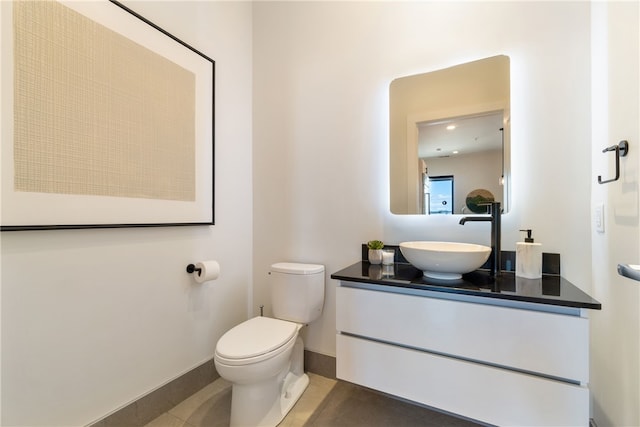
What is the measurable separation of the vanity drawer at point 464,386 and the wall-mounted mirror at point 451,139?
2.62 ft

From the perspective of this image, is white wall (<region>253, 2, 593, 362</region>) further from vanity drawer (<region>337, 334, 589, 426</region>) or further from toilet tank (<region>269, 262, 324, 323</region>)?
vanity drawer (<region>337, 334, 589, 426</region>)

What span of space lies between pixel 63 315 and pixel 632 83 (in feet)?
7.75

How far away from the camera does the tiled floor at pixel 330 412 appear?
1437 mm

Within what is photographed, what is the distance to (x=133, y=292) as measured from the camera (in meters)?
1.39

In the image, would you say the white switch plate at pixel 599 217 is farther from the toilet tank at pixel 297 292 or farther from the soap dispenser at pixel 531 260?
the toilet tank at pixel 297 292

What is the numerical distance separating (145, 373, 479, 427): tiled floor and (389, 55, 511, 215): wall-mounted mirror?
1.12 meters

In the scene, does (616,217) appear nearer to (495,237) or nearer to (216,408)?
(495,237)

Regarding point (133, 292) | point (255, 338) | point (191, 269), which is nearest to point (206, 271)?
point (191, 269)

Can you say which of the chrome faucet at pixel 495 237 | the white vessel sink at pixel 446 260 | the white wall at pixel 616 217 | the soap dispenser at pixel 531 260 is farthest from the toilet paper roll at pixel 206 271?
the white wall at pixel 616 217

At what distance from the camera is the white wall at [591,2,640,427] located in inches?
37.4

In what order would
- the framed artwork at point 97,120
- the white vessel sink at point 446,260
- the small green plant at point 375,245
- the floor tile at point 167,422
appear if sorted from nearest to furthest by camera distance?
1. the framed artwork at point 97,120
2. the white vessel sink at point 446,260
3. the floor tile at point 167,422
4. the small green plant at point 375,245

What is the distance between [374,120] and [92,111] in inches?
57.3

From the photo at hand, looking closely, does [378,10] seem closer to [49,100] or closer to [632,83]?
[632,83]

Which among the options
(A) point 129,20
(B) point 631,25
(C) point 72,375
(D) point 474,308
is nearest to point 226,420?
(C) point 72,375
